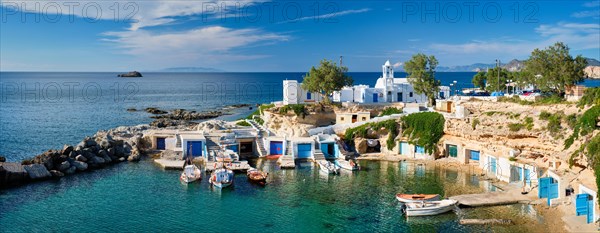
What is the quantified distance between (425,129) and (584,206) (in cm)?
2147

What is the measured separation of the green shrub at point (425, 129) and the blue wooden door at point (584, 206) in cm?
1957

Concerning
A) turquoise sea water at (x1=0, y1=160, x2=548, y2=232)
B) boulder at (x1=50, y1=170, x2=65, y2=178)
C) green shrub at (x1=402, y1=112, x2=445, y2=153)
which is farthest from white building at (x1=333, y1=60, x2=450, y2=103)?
boulder at (x1=50, y1=170, x2=65, y2=178)

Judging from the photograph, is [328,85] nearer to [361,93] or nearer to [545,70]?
[361,93]

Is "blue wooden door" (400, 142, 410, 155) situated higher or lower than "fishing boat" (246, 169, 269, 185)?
higher

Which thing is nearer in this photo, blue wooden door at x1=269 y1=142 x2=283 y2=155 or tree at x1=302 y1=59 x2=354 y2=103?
blue wooden door at x1=269 y1=142 x2=283 y2=155

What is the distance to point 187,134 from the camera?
49969mm

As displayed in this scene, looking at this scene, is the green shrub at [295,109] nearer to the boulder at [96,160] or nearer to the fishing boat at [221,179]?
the fishing boat at [221,179]

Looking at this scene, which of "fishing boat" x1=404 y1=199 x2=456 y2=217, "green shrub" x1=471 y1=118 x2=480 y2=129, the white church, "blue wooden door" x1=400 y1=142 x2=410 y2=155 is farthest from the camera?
the white church

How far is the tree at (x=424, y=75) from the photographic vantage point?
6022cm

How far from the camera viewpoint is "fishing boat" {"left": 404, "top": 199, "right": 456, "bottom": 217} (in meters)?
30.3

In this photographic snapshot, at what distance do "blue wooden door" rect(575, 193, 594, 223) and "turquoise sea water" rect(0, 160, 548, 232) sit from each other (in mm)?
2441

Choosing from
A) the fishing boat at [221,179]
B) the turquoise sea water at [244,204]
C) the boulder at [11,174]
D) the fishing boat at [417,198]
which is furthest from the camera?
the boulder at [11,174]

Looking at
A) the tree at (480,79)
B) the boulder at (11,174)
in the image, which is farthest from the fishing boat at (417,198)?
the tree at (480,79)

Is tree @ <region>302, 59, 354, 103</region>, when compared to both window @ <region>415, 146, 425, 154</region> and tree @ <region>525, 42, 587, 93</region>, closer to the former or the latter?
window @ <region>415, 146, 425, 154</region>
